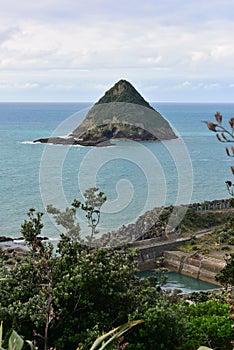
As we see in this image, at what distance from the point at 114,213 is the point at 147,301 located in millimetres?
24601

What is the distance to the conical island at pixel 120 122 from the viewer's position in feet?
142

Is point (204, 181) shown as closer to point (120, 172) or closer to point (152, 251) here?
point (120, 172)

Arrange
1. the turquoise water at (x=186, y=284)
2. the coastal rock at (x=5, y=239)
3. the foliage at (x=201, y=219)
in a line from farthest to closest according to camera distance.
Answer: the foliage at (x=201, y=219) → the coastal rock at (x=5, y=239) → the turquoise water at (x=186, y=284)

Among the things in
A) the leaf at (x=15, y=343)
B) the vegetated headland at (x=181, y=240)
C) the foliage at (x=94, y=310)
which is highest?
the leaf at (x=15, y=343)

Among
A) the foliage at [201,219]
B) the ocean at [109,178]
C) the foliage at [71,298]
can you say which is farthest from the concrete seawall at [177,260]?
the foliage at [71,298]

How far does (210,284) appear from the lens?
73.6 ft

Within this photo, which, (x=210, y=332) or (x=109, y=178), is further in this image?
(x=109, y=178)

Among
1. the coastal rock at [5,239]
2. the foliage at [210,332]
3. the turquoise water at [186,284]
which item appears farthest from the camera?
the coastal rock at [5,239]

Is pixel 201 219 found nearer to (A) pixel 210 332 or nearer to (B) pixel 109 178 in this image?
(B) pixel 109 178

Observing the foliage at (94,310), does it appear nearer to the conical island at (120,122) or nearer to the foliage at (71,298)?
the foliage at (71,298)

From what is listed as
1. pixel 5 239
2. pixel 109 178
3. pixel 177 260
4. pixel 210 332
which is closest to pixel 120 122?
pixel 109 178

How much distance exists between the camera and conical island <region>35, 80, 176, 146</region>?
43.3 meters

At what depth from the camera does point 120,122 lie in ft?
150

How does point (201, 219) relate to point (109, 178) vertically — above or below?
below
